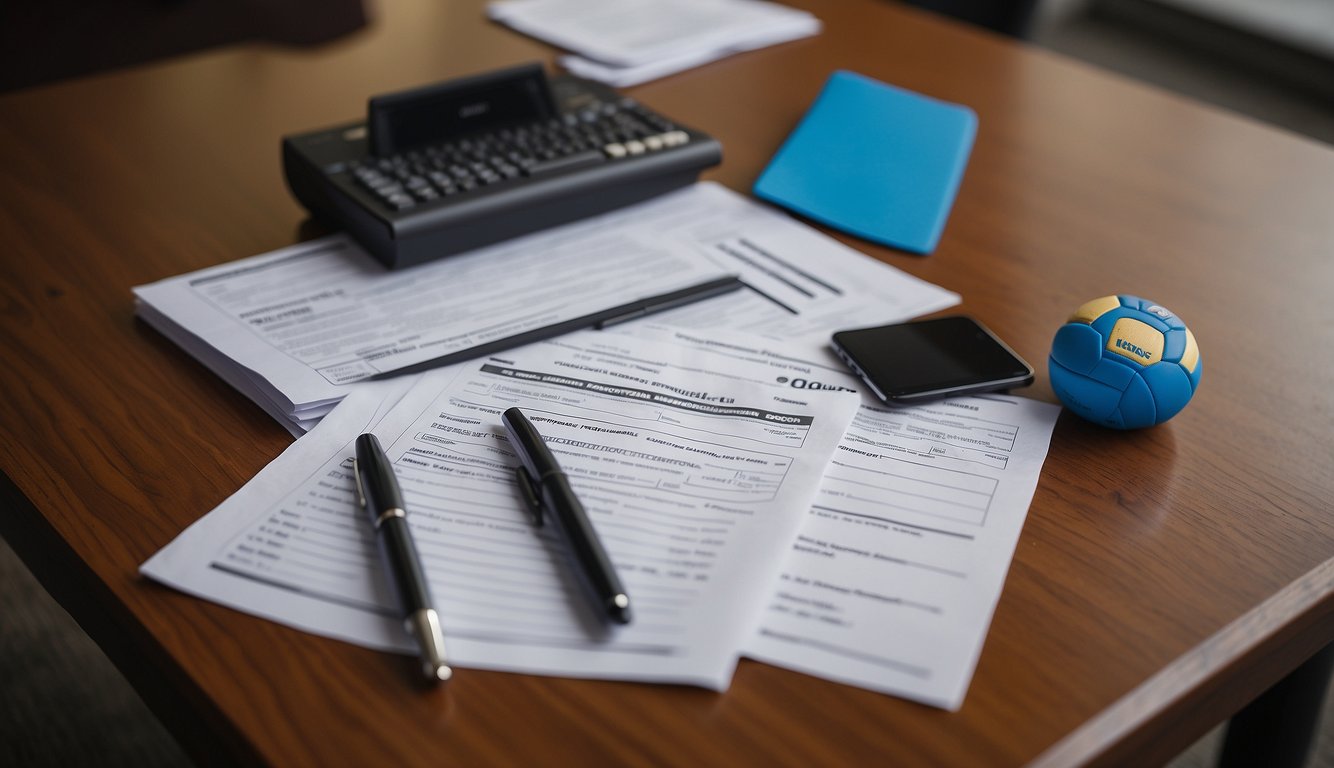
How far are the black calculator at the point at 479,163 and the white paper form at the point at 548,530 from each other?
0.13 m

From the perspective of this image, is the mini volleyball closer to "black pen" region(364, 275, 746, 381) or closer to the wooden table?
the wooden table

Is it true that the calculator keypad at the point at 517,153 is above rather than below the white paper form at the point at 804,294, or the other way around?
above

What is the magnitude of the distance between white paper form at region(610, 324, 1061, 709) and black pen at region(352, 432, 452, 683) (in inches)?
5.2

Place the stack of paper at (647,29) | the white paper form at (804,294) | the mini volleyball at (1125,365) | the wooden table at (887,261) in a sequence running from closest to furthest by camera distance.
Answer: the wooden table at (887,261), the mini volleyball at (1125,365), the white paper form at (804,294), the stack of paper at (647,29)

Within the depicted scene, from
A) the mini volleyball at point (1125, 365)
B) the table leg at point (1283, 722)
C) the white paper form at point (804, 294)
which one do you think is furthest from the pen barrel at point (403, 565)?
the table leg at point (1283, 722)

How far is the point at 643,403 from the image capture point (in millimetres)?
593

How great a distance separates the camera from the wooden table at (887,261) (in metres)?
0.42

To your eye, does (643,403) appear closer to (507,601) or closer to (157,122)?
(507,601)

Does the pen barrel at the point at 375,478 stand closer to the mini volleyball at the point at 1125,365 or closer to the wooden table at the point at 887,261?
the wooden table at the point at 887,261

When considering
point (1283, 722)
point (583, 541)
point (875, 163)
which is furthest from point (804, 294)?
point (1283, 722)

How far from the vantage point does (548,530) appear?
50 cm

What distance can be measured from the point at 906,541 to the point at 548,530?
167 millimetres

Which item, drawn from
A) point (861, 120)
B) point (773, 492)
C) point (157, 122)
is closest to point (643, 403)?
point (773, 492)

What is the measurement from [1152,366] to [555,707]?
1.15ft
